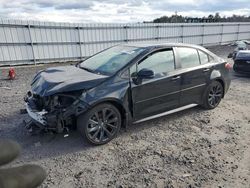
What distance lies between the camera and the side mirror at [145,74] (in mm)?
4031

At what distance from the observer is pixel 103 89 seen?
12.4ft

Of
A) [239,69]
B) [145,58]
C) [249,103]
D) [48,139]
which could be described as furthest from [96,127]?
[239,69]

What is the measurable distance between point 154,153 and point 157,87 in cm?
123

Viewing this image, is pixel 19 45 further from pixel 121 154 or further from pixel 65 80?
pixel 121 154

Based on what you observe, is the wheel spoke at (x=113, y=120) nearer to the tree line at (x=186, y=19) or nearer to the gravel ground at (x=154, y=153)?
the gravel ground at (x=154, y=153)

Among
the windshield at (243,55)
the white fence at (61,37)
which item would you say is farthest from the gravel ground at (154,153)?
the white fence at (61,37)

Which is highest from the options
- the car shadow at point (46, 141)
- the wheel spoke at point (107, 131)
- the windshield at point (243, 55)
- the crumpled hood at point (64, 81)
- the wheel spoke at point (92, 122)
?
the crumpled hood at point (64, 81)

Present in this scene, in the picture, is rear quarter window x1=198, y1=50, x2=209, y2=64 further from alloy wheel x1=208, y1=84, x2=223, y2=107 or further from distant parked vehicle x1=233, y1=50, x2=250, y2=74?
distant parked vehicle x1=233, y1=50, x2=250, y2=74

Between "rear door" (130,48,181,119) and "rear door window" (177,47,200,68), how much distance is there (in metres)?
0.24

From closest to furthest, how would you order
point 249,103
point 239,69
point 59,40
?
point 249,103, point 239,69, point 59,40

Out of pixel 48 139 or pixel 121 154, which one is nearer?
pixel 121 154

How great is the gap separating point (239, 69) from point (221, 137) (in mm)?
5804

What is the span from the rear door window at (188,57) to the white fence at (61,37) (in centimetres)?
915

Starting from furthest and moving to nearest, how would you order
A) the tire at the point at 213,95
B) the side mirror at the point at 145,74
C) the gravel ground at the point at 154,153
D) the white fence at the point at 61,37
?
the white fence at the point at 61,37
the tire at the point at 213,95
the side mirror at the point at 145,74
the gravel ground at the point at 154,153
